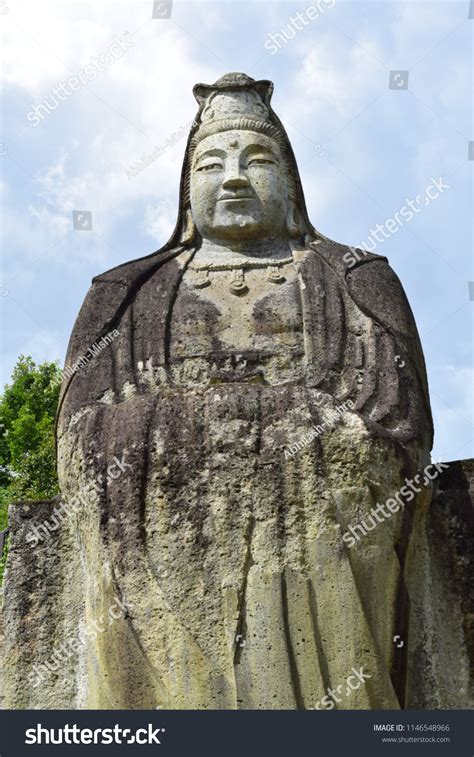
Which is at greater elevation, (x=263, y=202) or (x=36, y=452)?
(x=36, y=452)

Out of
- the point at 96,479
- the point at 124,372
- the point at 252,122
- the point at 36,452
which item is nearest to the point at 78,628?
the point at 96,479

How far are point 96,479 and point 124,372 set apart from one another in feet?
3.30

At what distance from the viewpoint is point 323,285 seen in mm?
7828

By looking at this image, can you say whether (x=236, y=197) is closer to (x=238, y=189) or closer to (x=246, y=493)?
(x=238, y=189)

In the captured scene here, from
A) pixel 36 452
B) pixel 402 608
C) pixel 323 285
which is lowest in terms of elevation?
pixel 402 608

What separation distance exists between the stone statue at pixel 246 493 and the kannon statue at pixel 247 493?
0.01 m

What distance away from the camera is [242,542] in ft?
20.9

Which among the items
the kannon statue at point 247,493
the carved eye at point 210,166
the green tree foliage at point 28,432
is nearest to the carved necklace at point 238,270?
the kannon statue at point 247,493

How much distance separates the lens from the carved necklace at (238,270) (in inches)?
311

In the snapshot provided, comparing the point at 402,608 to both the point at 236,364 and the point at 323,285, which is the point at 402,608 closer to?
the point at 236,364

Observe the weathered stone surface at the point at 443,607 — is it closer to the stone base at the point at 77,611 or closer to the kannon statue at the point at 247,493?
the stone base at the point at 77,611

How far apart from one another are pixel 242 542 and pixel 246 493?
29 centimetres

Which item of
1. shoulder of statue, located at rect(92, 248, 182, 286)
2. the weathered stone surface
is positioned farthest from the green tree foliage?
the weathered stone surface

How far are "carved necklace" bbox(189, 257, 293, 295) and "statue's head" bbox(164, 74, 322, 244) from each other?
270mm
